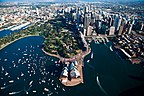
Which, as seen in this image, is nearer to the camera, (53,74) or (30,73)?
(53,74)

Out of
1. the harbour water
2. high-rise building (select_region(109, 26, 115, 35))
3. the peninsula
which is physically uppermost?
high-rise building (select_region(109, 26, 115, 35))

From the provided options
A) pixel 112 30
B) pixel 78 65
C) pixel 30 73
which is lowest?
pixel 30 73

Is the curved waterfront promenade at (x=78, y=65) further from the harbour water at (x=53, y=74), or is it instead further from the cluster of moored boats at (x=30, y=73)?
the cluster of moored boats at (x=30, y=73)

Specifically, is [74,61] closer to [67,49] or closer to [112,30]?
[67,49]

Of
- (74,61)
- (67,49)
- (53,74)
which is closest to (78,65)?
(74,61)

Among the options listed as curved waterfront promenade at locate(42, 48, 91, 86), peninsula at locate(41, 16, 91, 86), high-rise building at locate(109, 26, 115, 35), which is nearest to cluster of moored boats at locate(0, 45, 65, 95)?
curved waterfront promenade at locate(42, 48, 91, 86)

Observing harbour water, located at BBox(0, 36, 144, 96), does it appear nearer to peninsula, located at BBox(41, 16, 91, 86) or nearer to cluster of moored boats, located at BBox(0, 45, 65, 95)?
cluster of moored boats, located at BBox(0, 45, 65, 95)

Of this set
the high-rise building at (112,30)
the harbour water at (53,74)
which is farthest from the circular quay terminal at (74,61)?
the high-rise building at (112,30)

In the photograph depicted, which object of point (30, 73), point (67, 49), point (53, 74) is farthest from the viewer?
point (67, 49)

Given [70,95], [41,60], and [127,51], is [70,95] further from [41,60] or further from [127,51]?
[127,51]
